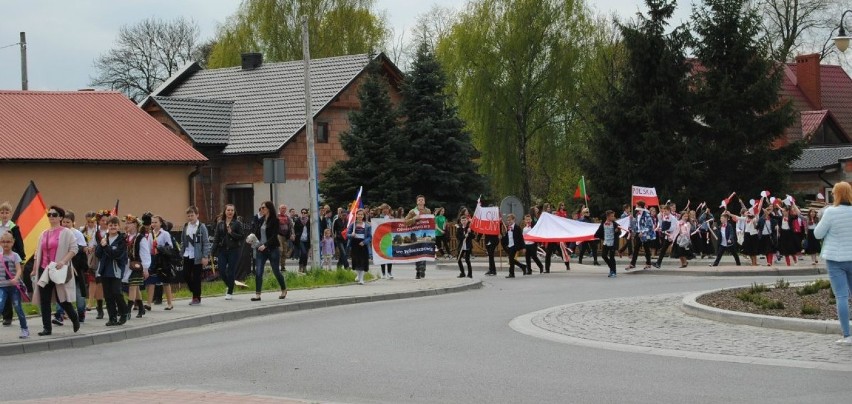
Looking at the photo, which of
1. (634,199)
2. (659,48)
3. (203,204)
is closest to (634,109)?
(659,48)

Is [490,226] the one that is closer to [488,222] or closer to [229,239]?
[488,222]

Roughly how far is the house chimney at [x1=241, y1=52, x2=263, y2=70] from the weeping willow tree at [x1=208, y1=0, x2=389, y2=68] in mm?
6138

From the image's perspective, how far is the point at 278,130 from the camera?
166ft

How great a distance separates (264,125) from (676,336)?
126 feet

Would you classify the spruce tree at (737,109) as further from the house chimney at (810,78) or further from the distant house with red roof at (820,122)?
the house chimney at (810,78)

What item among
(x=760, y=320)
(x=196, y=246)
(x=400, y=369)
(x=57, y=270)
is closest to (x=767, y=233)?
(x=760, y=320)

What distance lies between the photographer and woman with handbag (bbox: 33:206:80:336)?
16.3 m

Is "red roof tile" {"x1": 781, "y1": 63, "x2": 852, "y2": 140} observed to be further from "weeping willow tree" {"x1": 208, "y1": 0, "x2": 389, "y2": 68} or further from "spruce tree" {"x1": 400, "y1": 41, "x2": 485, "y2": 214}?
"spruce tree" {"x1": 400, "y1": 41, "x2": 485, "y2": 214}

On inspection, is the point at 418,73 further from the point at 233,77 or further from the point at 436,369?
the point at 436,369

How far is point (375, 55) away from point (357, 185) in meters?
8.84

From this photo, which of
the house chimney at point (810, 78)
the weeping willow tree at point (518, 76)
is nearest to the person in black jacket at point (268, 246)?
the weeping willow tree at point (518, 76)

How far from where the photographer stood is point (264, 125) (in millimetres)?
51656

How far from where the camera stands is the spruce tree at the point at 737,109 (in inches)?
1646

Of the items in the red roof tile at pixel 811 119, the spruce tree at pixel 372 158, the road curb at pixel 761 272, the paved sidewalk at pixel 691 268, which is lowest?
the road curb at pixel 761 272
